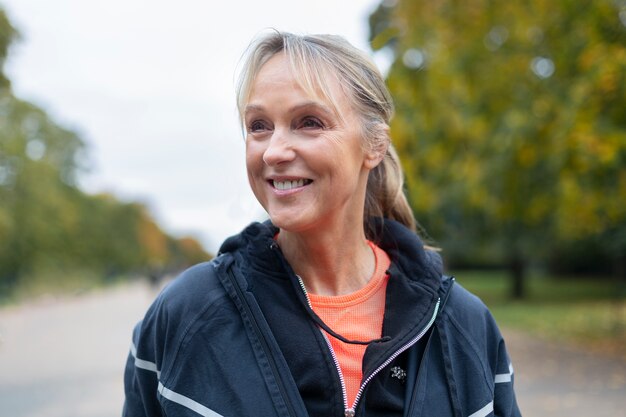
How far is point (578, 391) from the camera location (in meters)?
10.6

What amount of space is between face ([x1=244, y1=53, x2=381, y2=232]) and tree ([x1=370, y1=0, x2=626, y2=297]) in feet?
29.2

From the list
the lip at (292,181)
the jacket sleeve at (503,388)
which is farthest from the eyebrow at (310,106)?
the jacket sleeve at (503,388)

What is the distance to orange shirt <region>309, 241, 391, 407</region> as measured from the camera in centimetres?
194

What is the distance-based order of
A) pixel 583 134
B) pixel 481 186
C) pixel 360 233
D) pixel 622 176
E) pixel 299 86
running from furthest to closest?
pixel 481 186 → pixel 622 176 → pixel 583 134 → pixel 360 233 → pixel 299 86

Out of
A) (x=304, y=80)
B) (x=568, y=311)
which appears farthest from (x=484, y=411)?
(x=568, y=311)

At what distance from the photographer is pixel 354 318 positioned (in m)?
2.06

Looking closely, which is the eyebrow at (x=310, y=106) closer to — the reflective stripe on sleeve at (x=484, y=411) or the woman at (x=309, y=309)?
the woman at (x=309, y=309)

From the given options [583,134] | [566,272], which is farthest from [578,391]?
[566,272]

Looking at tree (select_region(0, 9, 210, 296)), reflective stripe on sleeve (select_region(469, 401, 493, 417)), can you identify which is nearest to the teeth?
reflective stripe on sleeve (select_region(469, 401, 493, 417))

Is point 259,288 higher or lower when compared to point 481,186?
lower

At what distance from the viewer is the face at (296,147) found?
6.16 feet

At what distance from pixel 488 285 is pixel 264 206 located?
40.9 metres

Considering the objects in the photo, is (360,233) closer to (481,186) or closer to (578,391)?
(578,391)

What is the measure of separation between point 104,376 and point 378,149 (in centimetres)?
1051
